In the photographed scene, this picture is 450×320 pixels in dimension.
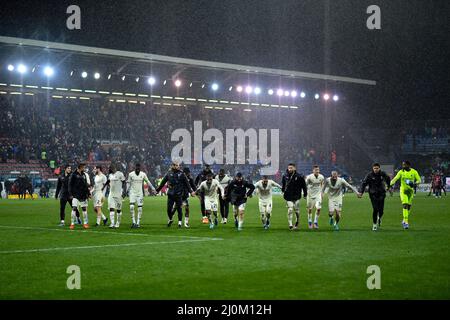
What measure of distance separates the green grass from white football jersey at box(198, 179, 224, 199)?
220cm

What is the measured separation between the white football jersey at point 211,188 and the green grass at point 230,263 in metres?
2.20

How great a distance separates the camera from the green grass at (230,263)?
11.0m

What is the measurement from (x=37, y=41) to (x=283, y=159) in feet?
105

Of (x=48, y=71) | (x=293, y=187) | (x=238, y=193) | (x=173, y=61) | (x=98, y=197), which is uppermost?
(x=173, y=61)

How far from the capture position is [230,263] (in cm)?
1439

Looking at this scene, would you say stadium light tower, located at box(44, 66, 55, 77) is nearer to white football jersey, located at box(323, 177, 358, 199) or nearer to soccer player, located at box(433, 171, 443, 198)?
soccer player, located at box(433, 171, 443, 198)

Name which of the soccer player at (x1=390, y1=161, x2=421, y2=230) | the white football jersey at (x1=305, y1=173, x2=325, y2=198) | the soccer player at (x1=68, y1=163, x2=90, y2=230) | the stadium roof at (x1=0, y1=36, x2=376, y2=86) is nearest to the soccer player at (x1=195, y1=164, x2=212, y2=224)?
the white football jersey at (x1=305, y1=173, x2=325, y2=198)

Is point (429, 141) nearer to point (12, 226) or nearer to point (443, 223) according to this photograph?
point (443, 223)

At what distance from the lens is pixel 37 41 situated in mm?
48250

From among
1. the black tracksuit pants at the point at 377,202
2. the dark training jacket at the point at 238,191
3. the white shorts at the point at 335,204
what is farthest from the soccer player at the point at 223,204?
the black tracksuit pants at the point at 377,202

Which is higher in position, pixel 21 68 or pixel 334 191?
pixel 21 68

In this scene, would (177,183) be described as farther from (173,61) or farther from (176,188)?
(173,61)

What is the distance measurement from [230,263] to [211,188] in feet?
38.5

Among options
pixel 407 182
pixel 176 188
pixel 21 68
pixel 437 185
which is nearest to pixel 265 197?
pixel 176 188
